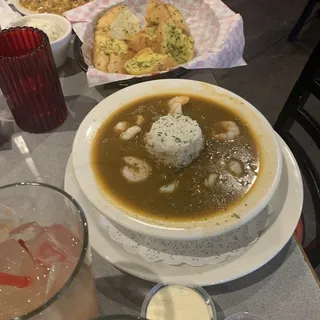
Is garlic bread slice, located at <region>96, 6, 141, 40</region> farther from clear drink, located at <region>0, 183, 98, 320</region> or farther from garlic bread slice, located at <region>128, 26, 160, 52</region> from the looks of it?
clear drink, located at <region>0, 183, 98, 320</region>

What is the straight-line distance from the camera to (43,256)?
2.28ft

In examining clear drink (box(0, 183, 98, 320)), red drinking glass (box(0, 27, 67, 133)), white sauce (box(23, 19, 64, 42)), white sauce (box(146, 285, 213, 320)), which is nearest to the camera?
clear drink (box(0, 183, 98, 320))

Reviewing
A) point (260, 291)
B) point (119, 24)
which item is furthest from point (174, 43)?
point (260, 291)

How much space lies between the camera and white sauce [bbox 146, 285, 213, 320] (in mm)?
790

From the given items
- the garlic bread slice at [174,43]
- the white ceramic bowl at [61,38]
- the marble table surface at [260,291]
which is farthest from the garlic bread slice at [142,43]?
the marble table surface at [260,291]

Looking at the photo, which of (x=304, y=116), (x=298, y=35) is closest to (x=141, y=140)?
(x=304, y=116)

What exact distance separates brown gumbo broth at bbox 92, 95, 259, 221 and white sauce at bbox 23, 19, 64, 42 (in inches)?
19.6

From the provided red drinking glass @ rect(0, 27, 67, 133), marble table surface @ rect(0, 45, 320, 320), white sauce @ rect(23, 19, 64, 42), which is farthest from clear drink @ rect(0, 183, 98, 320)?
white sauce @ rect(23, 19, 64, 42)

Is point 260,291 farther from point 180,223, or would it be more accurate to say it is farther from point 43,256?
point 43,256

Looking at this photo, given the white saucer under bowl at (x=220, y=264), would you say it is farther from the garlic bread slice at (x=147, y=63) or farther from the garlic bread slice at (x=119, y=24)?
the garlic bread slice at (x=119, y=24)

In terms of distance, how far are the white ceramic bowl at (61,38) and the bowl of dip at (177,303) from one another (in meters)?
0.89

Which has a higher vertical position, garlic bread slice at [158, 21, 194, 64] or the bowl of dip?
garlic bread slice at [158, 21, 194, 64]

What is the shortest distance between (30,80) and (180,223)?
60cm

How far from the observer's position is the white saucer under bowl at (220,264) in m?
0.83
